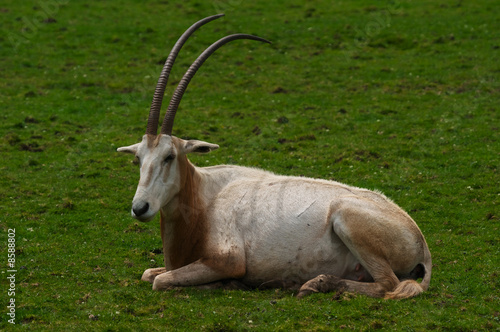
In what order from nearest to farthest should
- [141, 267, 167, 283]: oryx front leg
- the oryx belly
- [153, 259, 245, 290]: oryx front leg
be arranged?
1. [153, 259, 245, 290]: oryx front leg
2. the oryx belly
3. [141, 267, 167, 283]: oryx front leg

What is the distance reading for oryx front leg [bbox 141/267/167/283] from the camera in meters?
10.3

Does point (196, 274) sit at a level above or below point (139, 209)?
below

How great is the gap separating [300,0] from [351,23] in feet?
16.3

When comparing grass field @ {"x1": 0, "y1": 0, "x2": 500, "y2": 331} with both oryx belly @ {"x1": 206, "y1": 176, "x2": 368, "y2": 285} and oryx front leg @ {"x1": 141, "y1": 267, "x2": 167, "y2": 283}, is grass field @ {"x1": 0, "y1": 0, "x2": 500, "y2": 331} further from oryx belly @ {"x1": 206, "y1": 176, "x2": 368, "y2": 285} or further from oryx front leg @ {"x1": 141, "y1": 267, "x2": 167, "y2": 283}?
oryx belly @ {"x1": 206, "y1": 176, "x2": 368, "y2": 285}

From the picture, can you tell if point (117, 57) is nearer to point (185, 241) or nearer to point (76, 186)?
point (76, 186)

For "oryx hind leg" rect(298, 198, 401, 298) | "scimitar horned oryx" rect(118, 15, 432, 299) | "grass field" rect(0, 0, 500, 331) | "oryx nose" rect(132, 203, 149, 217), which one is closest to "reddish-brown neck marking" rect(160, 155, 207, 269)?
"scimitar horned oryx" rect(118, 15, 432, 299)

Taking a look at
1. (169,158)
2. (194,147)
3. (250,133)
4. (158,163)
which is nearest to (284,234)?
(194,147)

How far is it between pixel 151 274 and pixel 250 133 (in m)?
9.82

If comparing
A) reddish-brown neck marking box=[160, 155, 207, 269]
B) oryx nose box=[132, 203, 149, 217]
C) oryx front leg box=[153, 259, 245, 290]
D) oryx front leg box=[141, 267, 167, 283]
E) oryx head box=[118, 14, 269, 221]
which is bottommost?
oryx front leg box=[141, 267, 167, 283]

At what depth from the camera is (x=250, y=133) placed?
19625mm

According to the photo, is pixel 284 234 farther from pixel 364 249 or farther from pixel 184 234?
pixel 184 234

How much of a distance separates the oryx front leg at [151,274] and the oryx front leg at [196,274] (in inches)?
24.9

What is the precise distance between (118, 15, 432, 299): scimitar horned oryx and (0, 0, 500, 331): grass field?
1.20ft

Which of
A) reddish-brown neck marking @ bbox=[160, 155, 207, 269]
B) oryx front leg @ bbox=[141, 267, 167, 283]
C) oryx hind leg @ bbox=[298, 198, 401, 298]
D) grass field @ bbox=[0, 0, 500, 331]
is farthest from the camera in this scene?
oryx front leg @ bbox=[141, 267, 167, 283]
